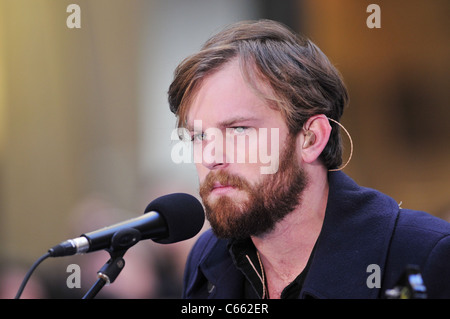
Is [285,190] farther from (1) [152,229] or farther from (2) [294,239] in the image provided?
(1) [152,229]

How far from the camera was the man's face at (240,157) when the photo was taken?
6.07 feet

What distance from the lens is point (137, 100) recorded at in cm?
Answer: 462

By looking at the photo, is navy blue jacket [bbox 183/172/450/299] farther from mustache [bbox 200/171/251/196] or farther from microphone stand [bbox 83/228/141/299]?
microphone stand [bbox 83/228/141/299]

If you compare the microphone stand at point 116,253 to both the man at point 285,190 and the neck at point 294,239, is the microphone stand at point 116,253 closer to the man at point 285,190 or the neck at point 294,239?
the man at point 285,190

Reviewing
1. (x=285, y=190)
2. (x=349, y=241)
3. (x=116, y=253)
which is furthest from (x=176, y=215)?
(x=349, y=241)

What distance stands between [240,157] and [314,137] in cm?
35

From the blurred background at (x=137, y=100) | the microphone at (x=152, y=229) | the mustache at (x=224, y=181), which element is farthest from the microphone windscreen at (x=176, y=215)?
the blurred background at (x=137, y=100)

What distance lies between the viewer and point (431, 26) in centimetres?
423

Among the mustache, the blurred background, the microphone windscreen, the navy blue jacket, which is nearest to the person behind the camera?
the microphone windscreen

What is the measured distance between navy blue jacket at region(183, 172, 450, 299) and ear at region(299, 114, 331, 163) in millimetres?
126

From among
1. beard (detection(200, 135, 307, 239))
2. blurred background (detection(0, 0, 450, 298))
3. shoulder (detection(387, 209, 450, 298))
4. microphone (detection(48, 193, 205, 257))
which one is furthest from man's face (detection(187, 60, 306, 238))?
blurred background (detection(0, 0, 450, 298))

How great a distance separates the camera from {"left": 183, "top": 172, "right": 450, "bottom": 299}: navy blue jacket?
1.74m
